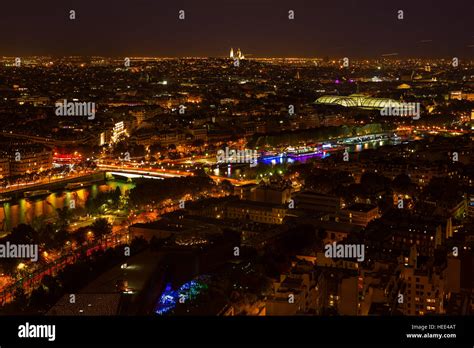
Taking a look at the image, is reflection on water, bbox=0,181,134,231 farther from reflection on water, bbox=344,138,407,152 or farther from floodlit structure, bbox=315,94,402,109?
floodlit structure, bbox=315,94,402,109

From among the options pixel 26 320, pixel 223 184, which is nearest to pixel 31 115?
pixel 223 184

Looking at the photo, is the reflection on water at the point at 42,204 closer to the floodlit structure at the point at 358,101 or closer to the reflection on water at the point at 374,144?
the reflection on water at the point at 374,144

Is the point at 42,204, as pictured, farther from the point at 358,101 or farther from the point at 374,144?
the point at 358,101

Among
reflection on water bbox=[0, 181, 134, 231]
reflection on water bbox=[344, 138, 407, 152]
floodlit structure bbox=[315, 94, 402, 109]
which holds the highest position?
floodlit structure bbox=[315, 94, 402, 109]

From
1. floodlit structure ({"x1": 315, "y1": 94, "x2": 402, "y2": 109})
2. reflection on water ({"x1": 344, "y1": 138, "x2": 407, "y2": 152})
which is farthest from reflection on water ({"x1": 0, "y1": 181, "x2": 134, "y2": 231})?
floodlit structure ({"x1": 315, "y1": 94, "x2": 402, "y2": 109})

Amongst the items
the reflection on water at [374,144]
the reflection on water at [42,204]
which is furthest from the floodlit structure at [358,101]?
the reflection on water at [42,204]

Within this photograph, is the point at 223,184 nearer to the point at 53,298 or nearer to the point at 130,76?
the point at 53,298

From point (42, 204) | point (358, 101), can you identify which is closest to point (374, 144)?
point (42, 204)

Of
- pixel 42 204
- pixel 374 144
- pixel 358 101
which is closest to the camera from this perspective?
pixel 42 204
